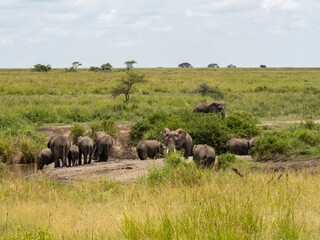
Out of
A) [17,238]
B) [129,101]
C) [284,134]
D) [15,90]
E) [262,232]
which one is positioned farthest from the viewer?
[15,90]

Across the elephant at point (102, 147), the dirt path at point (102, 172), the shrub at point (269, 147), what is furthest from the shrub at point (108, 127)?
the shrub at point (269, 147)

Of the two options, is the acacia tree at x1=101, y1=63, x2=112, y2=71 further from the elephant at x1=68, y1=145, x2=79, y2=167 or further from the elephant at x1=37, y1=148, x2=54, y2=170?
the elephant at x1=37, y1=148, x2=54, y2=170

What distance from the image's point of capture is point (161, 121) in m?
21.1

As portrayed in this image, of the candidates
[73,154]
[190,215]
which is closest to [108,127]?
[73,154]

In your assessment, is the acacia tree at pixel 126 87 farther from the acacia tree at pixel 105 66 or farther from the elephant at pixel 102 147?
the acacia tree at pixel 105 66

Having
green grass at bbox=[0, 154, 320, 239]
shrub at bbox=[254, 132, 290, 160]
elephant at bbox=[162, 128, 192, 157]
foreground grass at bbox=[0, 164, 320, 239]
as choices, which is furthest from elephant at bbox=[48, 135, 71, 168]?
foreground grass at bbox=[0, 164, 320, 239]

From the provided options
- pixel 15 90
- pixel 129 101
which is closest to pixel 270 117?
pixel 129 101

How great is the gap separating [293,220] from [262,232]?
1.38 ft

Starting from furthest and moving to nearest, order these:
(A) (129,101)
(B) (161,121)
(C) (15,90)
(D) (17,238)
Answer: (C) (15,90), (A) (129,101), (B) (161,121), (D) (17,238)

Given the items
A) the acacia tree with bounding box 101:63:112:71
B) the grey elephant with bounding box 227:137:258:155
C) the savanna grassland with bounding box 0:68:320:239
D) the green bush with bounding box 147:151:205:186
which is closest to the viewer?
the savanna grassland with bounding box 0:68:320:239

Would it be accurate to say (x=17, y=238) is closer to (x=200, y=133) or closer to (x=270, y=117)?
(x=200, y=133)

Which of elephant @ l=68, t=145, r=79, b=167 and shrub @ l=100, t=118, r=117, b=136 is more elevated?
shrub @ l=100, t=118, r=117, b=136

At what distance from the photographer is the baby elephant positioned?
1681 cm

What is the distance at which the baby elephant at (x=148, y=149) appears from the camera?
55.2ft
